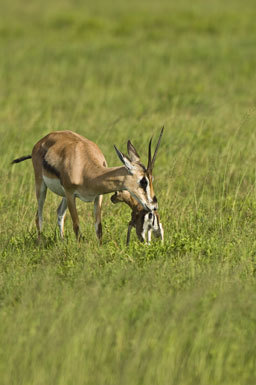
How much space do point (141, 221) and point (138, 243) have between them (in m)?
0.22

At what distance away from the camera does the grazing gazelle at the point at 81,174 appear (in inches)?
216

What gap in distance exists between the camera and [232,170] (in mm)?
7734

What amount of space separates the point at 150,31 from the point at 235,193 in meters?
11.5

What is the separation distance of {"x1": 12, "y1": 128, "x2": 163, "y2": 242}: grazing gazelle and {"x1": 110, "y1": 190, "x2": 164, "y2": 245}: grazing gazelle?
234 millimetres

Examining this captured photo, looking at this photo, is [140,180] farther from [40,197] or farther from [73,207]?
[40,197]

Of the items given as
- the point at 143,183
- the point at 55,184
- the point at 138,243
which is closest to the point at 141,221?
the point at 138,243

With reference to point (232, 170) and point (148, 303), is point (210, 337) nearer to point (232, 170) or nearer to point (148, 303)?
point (148, 303)

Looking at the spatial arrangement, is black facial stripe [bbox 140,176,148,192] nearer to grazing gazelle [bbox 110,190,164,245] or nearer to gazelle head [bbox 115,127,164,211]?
gazelle head [bbox 115,127,164,211]

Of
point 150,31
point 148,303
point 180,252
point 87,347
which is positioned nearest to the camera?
point 87,347

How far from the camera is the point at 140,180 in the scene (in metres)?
5.46

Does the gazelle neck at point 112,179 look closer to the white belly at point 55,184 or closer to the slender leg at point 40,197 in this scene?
the white belly at point 55,184

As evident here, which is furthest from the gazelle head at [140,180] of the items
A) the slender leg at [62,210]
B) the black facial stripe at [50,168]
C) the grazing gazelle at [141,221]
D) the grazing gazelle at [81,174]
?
the slender leg at [62,210]

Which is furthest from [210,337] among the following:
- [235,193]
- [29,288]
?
[235,193]

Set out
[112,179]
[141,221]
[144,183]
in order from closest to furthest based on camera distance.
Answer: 1. [144,183]
2. [112,179]
3. [141,221]
